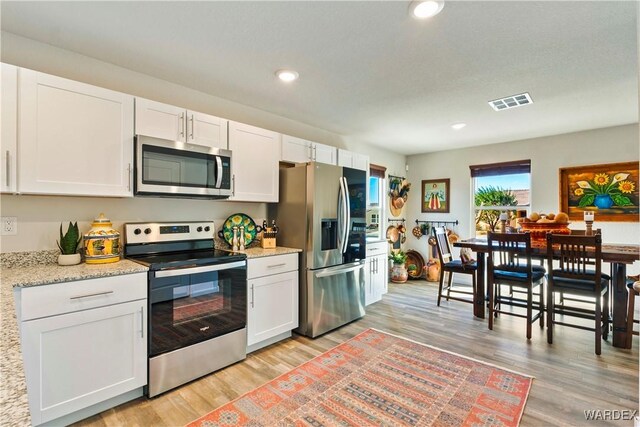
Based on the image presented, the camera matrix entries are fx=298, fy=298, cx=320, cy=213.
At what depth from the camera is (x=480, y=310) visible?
3656mm

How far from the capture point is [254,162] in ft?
9.77

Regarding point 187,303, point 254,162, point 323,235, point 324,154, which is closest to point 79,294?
point 187,303

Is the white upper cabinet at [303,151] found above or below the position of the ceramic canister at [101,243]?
above

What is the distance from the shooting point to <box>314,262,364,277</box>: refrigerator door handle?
3090mm

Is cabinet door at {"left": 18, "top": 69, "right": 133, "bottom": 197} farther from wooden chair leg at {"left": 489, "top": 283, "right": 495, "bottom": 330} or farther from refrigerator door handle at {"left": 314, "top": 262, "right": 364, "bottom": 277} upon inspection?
wooden chair leg at {"left": 489, "top": 283, "right": 495, "bottom": 330}

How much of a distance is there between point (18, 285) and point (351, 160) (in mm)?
3518

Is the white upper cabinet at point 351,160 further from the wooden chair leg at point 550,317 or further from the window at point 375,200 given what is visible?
the wooden chair leg at point 550,317

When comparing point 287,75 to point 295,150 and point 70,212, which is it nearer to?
point 295,150

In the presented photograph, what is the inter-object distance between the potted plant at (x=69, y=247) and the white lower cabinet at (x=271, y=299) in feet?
4.01

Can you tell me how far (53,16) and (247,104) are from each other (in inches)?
65.6

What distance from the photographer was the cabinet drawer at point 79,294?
162 cm

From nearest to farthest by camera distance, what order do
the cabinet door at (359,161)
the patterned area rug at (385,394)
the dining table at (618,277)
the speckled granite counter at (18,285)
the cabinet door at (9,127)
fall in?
the speckled granite counter at (18,285) < the cabinet door at (9,127) < the patterned area rug at (385,394) < the dining table at (618,277) < the cabinet door at (359,161)

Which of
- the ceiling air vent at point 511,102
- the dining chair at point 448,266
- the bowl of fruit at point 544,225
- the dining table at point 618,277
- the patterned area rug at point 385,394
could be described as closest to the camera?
the patterned area rug at point 385,394

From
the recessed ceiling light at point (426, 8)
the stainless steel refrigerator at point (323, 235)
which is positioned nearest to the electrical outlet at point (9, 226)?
the stainless steel refrigerator at point (323, 235)
